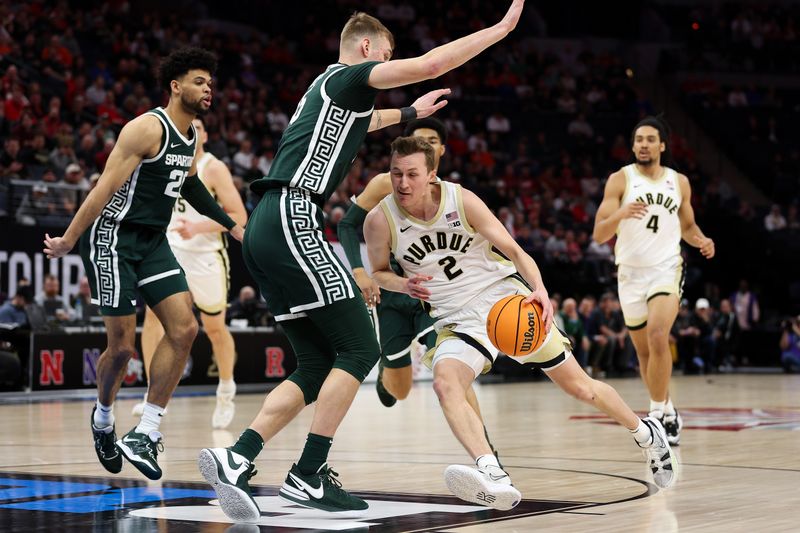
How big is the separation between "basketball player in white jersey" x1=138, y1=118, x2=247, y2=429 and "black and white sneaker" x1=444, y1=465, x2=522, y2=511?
523 centimetres

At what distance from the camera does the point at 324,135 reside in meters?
5.38

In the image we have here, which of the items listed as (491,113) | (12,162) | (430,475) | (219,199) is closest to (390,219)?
(430,475)

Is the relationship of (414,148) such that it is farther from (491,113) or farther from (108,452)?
(491,113)

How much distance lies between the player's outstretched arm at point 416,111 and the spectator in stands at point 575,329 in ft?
46.1

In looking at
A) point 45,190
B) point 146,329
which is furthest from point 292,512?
point 45,190

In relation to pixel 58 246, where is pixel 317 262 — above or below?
below

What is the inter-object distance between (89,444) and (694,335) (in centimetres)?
1604

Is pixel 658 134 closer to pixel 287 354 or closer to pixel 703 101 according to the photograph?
pixel 287 354

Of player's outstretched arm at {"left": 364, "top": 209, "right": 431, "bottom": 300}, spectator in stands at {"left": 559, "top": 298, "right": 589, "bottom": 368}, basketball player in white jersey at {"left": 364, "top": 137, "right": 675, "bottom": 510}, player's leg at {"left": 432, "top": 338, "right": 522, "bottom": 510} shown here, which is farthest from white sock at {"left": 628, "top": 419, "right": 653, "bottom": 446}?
spectator in stands at {"left": 559, "top": 298, "right": 589, "bottom": 368}

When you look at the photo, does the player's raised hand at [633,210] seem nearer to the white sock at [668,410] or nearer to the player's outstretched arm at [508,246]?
the white sock at [668,410]

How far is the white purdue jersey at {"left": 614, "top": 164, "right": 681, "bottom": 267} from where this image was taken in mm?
9070

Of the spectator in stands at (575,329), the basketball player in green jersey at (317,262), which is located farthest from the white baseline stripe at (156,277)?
the spectator in stands at (575,329)

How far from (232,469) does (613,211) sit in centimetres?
481

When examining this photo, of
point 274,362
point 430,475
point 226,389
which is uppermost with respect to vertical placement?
point 274,362
